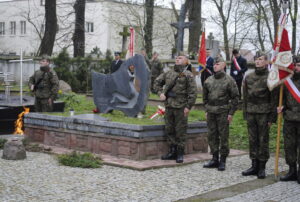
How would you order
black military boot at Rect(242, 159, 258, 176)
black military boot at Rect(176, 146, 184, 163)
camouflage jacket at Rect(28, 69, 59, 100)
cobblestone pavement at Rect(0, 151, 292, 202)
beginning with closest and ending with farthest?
cobblestone pavement at Rect(0, 151, 292, 202) < black military boot at Rect(242, 159, 258, 176) < black military boot at Rect(176, 146, 184, 163) < camouflage jacket at Rect(28, 69, 59, 100)

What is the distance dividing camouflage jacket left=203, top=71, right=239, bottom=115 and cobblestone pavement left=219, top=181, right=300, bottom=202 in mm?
1700

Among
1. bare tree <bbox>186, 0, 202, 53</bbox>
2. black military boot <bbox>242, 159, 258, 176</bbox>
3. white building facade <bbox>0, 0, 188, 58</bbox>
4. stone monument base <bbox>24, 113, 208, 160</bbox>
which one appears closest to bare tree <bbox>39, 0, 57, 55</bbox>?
bare tree <bbox>186, 0, 202, 53</bbox>

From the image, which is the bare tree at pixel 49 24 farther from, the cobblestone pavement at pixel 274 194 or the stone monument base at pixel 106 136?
the cobblestone pavement at pixel 274 194

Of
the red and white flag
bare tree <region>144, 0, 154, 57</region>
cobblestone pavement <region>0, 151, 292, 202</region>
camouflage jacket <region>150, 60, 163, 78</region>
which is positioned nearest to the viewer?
cobblestone pavement <region>0, 151, 292, 202</region>

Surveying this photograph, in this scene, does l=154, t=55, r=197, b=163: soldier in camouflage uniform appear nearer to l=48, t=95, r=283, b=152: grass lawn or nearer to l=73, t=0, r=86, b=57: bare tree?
l=48, t=95, r=283, b=152: grass lawn

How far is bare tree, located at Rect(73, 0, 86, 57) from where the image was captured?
26531mm

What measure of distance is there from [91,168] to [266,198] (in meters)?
3.21

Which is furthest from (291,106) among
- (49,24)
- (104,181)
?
(49,24)

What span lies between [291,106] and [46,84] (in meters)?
6.19

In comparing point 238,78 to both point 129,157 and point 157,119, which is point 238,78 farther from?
point 129,157

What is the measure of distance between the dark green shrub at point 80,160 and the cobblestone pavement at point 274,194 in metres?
2.90

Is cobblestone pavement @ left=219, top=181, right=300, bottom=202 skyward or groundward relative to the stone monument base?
groundward

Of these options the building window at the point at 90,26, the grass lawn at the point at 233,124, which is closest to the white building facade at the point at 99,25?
the building window at the point at 90,26

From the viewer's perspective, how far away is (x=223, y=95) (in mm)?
9461
